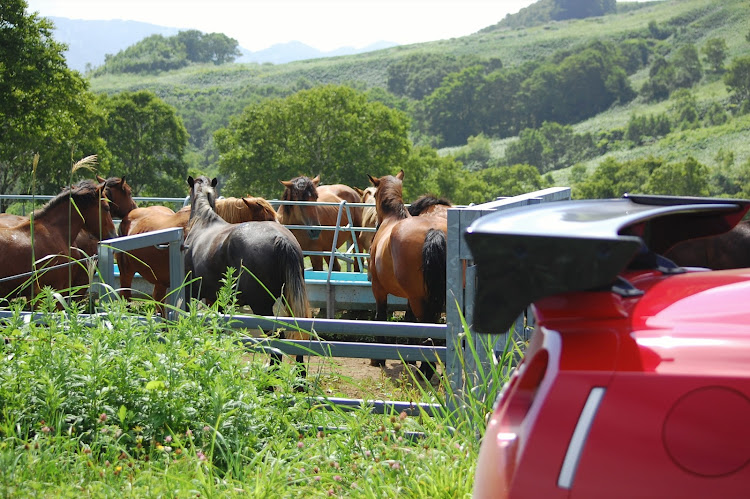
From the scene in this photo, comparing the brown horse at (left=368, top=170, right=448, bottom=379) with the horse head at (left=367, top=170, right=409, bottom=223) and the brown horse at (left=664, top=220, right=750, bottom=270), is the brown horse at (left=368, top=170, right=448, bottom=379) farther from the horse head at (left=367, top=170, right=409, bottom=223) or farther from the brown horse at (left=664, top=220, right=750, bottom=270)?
the brown horse at (left=664, top=220, right=750, bottom=270)

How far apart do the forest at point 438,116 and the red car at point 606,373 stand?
290 cm

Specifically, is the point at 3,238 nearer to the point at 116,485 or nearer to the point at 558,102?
the point at 116,485

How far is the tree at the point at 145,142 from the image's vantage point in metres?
59.2

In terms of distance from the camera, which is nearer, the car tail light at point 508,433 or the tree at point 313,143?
the car tail light at point 508,433

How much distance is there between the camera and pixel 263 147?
197ft

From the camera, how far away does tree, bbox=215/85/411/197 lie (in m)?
59.2

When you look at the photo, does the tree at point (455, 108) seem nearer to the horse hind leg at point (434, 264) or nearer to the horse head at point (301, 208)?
the horse head at point (301, 208)

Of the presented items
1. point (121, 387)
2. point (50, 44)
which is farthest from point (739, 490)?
point (50, 44)

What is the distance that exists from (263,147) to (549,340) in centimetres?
5967

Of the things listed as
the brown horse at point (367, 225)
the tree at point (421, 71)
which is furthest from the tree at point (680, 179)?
the tree at point (421, 71)

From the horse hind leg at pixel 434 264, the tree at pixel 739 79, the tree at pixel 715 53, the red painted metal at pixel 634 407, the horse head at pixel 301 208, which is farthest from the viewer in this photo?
the tree at pixel 715 53

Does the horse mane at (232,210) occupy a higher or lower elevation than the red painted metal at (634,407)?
lower

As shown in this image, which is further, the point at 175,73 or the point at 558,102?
the point at 175,73

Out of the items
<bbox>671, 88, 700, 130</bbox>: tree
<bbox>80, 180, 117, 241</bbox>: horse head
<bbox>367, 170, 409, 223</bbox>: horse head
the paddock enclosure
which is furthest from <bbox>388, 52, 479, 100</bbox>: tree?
the paddock enclosure
